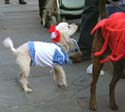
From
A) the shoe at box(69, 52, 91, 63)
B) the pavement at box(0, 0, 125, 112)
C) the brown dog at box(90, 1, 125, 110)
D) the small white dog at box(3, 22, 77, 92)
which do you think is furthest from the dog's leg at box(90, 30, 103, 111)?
the shoe at box(69, 52, 91, 63)

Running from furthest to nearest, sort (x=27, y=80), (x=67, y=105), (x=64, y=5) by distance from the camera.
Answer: (x=64, y=5) < (x=27, y=80) < (x=67, y=105)

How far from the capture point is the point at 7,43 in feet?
18.7

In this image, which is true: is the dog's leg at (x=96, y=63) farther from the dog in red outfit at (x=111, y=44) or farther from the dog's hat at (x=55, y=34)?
the dog's hat at (x=55, y=34)

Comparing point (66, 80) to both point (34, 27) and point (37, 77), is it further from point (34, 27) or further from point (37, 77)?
point (34, 27)

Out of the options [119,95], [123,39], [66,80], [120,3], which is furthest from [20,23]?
[123,39]

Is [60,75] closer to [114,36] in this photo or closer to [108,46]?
[108,46]

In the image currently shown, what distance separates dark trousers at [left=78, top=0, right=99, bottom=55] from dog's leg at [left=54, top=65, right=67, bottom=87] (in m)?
1.38

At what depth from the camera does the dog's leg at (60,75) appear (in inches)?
219

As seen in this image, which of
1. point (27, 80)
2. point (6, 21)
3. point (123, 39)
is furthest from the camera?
point (6, 21)

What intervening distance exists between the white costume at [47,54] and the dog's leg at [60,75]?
103 millimetres

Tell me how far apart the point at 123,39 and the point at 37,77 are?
2.24m

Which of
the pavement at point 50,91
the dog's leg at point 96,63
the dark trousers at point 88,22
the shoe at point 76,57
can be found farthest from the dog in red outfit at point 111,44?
the dark trousers at point 88,22

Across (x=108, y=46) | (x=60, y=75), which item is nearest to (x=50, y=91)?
(x=60, y=75)

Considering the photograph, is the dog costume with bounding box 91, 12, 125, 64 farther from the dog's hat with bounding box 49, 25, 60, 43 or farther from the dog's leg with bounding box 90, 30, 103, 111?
the dog's hat with bounding box 49, 25, 60, 43
